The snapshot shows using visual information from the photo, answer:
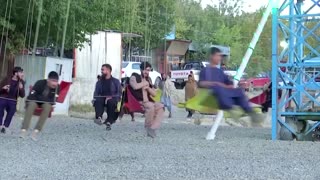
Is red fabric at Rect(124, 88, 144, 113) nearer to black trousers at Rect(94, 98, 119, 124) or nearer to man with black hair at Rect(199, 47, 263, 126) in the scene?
black trousers at Rect(94, 98, 119, 124)

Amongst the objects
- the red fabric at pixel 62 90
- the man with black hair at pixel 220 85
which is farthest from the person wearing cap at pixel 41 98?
the man with black hair at pixel 220 85

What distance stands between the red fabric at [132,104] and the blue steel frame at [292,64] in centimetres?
321

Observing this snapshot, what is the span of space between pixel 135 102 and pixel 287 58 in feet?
13.8

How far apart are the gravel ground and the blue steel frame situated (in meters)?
0.92

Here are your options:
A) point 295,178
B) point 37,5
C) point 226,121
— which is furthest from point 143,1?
point 295,178

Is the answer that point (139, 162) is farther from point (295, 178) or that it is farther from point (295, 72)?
point (295, 72)

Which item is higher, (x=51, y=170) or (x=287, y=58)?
(x=287, y=58)

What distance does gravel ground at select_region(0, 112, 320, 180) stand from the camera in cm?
860

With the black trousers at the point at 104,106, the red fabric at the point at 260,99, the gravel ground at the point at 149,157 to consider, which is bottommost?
the gravel ground at the point at 149,157

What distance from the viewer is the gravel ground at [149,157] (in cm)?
860

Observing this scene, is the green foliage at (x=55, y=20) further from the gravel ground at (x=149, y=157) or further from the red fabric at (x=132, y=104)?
the gravel ground at (x=149, y=157)

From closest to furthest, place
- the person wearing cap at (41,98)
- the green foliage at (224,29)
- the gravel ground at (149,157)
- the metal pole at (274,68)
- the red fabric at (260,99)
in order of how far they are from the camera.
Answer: the gravel ground at (149,157) → the person wearing cap at (41,98) → the metal pole at (274,68) → the red fabric at (260,99) → the green foliage at (224,29)

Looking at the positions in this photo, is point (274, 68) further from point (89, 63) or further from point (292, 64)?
point (89, 63)

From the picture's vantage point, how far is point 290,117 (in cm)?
1530
